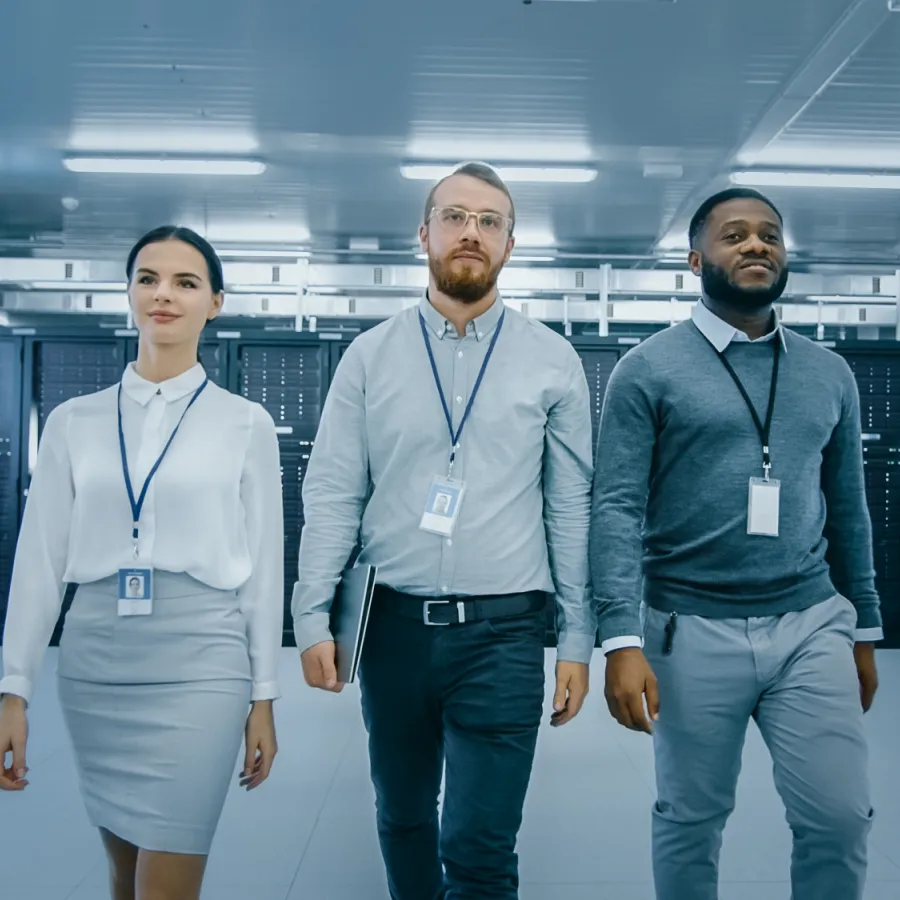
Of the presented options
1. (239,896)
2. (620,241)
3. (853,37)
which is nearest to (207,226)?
(620,241)

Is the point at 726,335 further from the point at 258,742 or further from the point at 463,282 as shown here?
the point at 258,742

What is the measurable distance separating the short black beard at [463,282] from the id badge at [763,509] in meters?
0.64

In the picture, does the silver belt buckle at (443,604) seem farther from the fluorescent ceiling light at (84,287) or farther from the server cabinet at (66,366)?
the fluorescent ceiling light at (84,287)

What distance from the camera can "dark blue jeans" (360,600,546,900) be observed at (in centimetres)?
153

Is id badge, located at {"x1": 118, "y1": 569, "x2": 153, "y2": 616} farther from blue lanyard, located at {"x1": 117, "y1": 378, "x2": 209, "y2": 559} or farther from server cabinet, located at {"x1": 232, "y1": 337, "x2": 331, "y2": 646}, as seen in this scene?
server cabinet, located at {"x1": 232, "y1": 337, "x2": 331, "y2": 646}

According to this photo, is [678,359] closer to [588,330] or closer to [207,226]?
[207,226]

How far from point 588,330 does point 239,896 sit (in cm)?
1052

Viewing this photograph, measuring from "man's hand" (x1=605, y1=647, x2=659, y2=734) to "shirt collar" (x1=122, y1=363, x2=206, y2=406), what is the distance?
0.92 metres

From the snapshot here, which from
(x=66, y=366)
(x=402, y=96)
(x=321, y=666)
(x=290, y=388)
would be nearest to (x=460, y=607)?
(x=321, y=666)

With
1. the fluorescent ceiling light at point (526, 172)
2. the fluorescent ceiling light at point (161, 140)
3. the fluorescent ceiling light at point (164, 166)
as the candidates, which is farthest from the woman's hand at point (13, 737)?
the fluorescent ceiling light at point (526, 172)

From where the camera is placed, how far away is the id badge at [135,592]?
140 cm

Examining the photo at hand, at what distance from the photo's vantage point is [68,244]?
10.5 m

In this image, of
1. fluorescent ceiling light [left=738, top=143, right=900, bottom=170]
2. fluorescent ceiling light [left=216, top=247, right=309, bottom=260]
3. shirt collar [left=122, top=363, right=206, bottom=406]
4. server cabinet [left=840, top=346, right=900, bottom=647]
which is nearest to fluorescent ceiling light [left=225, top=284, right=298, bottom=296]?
fluorescent ceiling light [left=216, top=247, right=309, bottom=260]

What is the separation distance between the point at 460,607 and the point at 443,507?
19 cm
